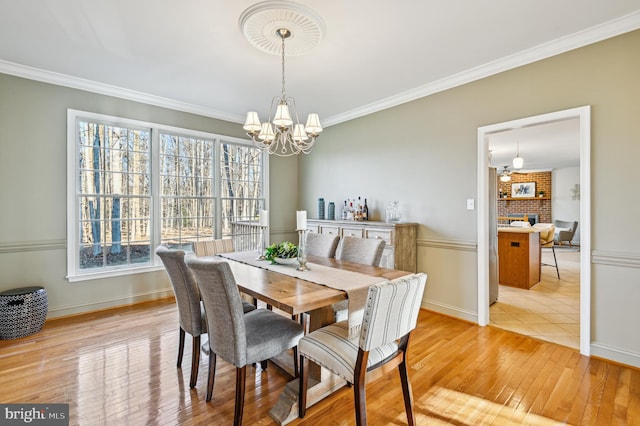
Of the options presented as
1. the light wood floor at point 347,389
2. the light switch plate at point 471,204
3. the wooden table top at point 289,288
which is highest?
the light switch plate at point 471,204

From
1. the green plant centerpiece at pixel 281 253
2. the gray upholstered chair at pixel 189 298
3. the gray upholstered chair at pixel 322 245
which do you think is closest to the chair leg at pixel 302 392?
the gray upholstered chair at pixel 189 298

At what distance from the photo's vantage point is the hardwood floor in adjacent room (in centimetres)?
302

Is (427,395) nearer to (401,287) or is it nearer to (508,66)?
(401,287)

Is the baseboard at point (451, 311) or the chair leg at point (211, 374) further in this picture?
the baseboard at point (451, 311)

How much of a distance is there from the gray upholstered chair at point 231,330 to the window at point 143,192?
2.68 metres

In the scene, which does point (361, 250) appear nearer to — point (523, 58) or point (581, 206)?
point (581, 206)

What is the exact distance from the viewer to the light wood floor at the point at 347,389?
181 cm

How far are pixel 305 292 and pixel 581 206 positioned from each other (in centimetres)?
257

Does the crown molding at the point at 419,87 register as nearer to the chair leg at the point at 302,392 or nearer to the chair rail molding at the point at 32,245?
the chair rail molding at the point at 32,245

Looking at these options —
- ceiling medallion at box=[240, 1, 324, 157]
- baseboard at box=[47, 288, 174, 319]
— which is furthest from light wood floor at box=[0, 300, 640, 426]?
ceiling medallion at box=[240, 1, 324, 157]

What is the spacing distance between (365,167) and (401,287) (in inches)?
126

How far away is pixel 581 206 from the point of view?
2.61 meters

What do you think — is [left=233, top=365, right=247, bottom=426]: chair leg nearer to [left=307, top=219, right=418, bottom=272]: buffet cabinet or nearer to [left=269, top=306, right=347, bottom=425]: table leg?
[left=269, top=306, right=347, bottom=425]: table leg

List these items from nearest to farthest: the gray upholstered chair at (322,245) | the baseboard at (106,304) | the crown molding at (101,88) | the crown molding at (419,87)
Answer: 1. the crown molding at (419,87)
2. the gray upholstered chair at (322,245)
3. the crown molding at (101,88)
4. the baseboard at (106,304)
